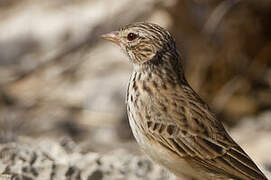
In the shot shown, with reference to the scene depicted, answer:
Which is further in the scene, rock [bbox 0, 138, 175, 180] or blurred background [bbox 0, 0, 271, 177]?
blurred background [bbox 0, 0, 271, 177]

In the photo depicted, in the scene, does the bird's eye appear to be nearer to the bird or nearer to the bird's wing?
the bird

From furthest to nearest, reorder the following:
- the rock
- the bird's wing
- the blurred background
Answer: the blurred background
the rock
the bird's wing

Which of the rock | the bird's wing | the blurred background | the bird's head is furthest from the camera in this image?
the blurred background

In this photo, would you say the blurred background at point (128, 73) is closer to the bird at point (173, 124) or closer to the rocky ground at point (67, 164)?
the rocky ground at point (67, 164)

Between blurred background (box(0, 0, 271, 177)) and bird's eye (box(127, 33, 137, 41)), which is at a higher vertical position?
blurred background (box(0, 0, 271, 177))

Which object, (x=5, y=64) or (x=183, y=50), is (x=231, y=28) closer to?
(x=183, y=50)

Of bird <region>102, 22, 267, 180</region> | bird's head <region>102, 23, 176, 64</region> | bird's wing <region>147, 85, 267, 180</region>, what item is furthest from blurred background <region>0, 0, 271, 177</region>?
bird's wing <region>147, 85, 267, 180</region>

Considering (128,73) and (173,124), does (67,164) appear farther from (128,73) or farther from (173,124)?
(128,73)

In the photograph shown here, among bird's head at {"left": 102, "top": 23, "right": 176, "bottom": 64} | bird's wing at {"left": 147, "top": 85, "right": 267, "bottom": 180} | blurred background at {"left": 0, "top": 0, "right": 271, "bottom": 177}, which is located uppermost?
blurred background at {"left": 0, "top": 0, "right": 271, "bottom": 177}

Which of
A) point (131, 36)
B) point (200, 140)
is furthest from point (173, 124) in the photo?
point (131, 36)
